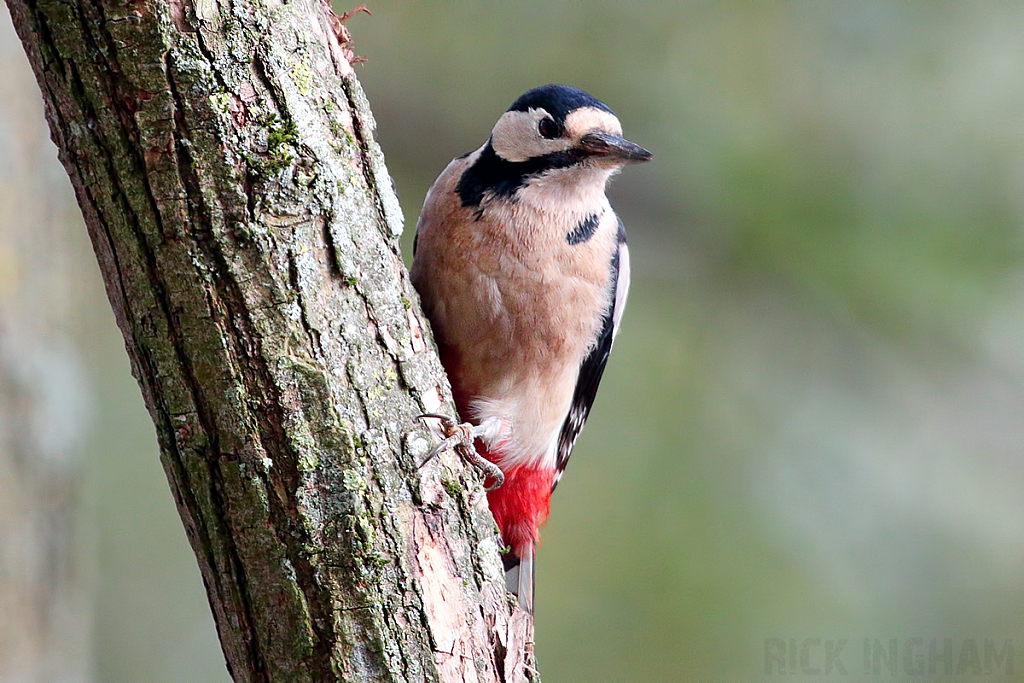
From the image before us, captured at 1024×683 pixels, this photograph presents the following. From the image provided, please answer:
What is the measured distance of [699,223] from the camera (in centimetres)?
552

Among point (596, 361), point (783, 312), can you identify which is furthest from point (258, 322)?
point (783, 312)

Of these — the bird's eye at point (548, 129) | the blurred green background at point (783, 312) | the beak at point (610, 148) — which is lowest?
the blurred green background at point (783, 312)

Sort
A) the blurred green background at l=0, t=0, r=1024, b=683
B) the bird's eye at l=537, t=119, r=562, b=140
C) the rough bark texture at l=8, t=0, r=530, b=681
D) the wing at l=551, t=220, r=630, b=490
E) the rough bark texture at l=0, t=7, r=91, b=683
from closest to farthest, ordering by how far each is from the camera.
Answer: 1. the rough bark texture at l=8, t=0, r=530, b=681
2. the bird's eye at l=537, t=119, r=562, b=140
3. the wing at l=551, t=220, r=630, b=490
4. the rough bark texture at l=0, t=7, r=91, b=683
5. the blurred green background at l=0, t=0, r=1024, b=683

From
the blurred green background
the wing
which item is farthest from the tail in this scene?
the blurred green background

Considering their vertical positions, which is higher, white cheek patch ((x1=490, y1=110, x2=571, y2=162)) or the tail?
white cheek patch ((x1=490, y1=110, x2=571, y2=162))

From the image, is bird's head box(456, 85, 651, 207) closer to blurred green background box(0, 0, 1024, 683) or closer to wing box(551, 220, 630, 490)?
wing box(551, 220, 630, 490)

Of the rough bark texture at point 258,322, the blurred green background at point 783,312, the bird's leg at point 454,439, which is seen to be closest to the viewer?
the rough bark texture at point 258,322

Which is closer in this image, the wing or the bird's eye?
the bird's eye

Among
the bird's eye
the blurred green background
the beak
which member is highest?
the bird's eye

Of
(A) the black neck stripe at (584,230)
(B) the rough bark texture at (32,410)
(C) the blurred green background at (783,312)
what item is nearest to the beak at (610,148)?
(A) the black neck stripe at (584,230)

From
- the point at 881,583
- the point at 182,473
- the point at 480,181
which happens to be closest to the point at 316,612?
the point at 182,473

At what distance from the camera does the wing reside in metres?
2.70

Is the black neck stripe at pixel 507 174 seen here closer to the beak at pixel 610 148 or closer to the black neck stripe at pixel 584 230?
the beak at pixel 610 148

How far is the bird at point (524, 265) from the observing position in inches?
94.9
